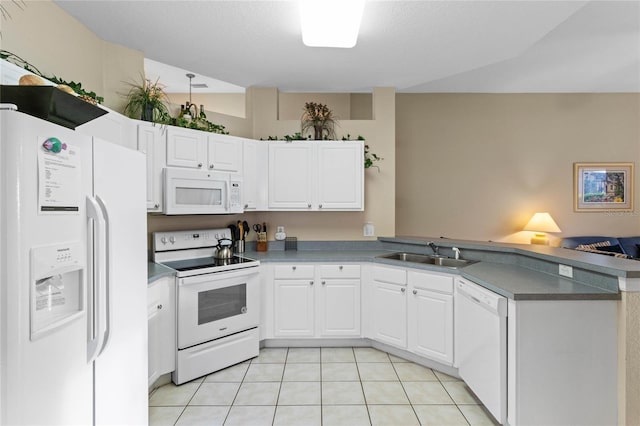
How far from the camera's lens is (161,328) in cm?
241

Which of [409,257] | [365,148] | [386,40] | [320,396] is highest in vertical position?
[386,40]

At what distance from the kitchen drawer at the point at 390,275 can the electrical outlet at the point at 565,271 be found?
111 centimetres

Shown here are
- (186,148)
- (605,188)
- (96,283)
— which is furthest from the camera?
(605,188)

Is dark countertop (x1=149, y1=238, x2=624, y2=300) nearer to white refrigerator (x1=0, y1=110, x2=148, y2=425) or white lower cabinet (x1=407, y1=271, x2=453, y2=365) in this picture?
white lower cabinet (x1=407, y1=271, x2=453, y2=365)

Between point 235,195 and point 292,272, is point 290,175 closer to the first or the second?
point 235,195

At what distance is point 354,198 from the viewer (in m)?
3.49

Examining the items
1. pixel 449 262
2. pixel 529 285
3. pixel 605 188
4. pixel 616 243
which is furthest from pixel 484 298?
pixel 605 188

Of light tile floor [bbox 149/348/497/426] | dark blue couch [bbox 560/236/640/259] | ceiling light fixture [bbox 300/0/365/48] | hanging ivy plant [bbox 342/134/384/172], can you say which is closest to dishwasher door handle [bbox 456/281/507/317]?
light tile floor [bbox 149/348/497/426]

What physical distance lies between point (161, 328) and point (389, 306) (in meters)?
1.88

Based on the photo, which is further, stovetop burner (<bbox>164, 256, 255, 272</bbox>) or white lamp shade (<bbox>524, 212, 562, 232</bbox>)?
white lamp shade (<bbox>524, 212, 562, 232</bbox>)

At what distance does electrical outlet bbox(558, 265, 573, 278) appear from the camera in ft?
7.08

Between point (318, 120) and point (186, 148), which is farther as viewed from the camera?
point (318, 120)

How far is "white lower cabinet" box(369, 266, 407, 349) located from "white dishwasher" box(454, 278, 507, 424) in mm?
495

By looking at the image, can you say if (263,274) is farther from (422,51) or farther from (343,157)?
(422,51)
